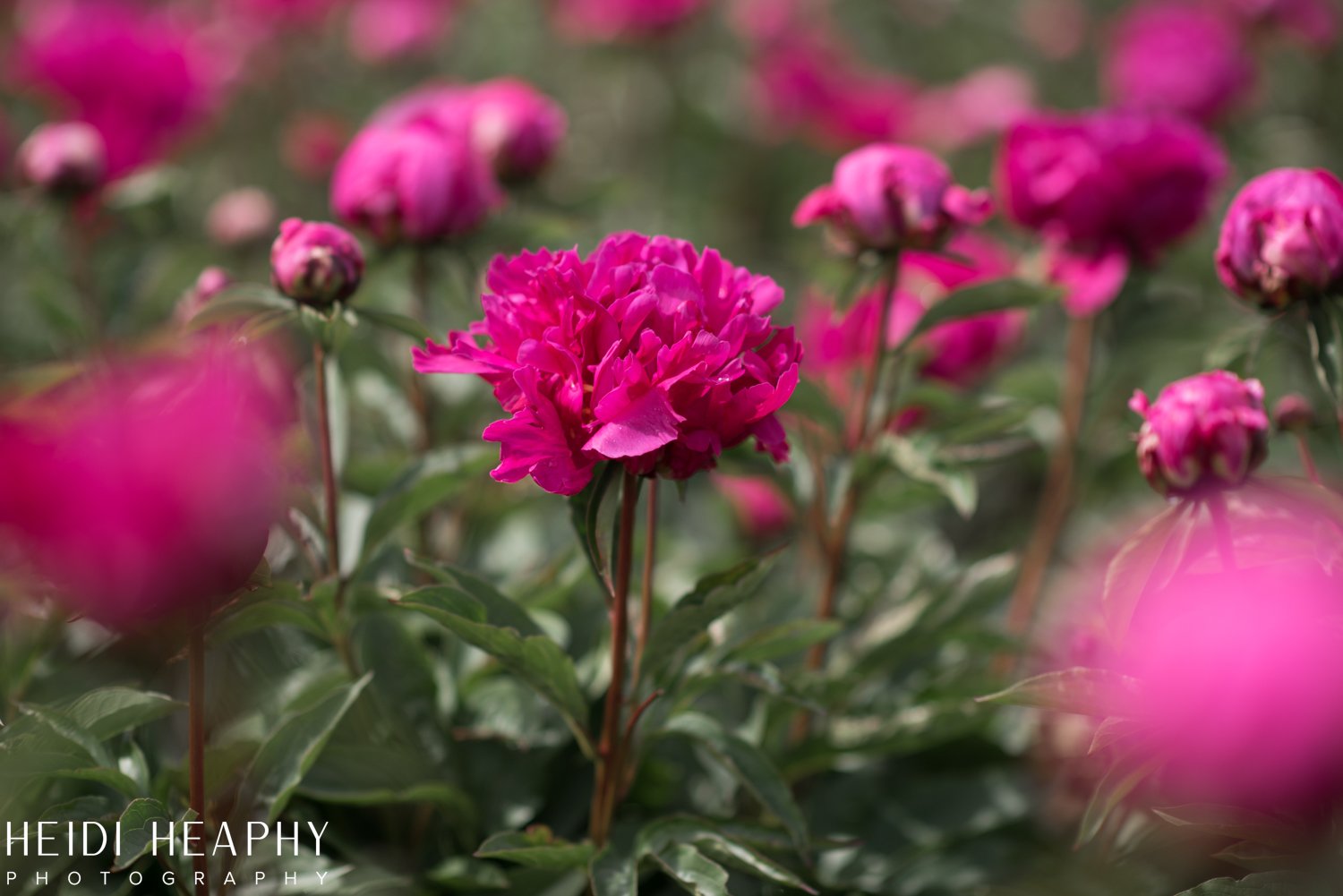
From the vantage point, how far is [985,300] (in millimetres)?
1230

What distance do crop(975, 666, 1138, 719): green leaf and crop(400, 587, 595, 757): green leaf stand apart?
0.33 m

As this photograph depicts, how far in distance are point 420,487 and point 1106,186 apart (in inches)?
31.7

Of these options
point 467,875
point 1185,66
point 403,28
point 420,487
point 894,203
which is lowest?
point 467,875

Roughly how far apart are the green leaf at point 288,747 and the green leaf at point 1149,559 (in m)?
0.61

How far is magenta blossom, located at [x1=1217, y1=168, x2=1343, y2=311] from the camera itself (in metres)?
1.01

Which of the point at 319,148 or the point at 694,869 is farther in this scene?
the point at 319,148

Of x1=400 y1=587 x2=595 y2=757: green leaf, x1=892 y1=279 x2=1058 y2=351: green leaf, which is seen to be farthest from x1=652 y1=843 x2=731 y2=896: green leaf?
x1=892 y1=279 x2=1058 y2=351: green leaf

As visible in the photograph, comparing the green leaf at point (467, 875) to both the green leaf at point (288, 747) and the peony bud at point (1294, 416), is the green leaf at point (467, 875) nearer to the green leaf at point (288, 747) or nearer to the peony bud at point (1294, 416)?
the green leaf at point (288, 747)

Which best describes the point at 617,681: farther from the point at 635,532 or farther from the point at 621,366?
the point at 635,532

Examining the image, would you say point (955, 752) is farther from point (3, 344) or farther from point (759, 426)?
point (3, 344)

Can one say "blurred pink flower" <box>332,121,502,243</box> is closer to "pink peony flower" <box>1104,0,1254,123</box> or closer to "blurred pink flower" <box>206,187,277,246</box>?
"blurred pink flower" <box>206,187,277,246</box>

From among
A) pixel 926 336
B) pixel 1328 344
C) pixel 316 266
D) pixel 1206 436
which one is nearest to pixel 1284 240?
pixel 1328 344

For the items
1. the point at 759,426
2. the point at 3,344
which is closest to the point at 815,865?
the point at 759,426

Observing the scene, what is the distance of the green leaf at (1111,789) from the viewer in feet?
2.94
